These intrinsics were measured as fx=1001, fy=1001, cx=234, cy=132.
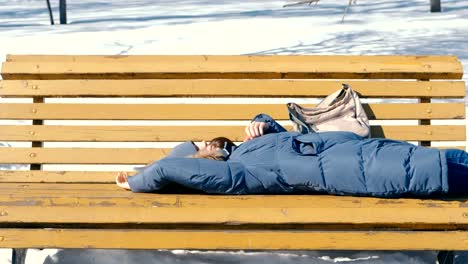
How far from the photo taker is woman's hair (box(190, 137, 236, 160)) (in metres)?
4.54

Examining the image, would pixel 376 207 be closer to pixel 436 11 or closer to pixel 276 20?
pixel 276 20

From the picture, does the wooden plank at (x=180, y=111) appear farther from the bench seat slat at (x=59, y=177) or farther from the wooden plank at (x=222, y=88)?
the bench seat slat at (x=59, y=177)

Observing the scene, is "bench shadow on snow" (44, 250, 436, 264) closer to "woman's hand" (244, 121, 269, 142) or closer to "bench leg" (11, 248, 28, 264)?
"bench leg" (11, 248, 28, 264)

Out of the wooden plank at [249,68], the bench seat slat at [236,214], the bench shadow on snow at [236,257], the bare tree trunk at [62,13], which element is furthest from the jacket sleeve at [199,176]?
the bare tree trunk at [62,13]

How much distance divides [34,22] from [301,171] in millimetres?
14988

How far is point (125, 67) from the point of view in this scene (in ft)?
17.1

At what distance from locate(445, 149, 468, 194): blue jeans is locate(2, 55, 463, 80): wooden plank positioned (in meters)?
0.95

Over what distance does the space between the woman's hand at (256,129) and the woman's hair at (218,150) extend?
0.11 metres

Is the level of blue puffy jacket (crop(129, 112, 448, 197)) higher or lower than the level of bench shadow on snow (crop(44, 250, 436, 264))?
higher

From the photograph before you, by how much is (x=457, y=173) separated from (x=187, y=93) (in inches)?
61.2

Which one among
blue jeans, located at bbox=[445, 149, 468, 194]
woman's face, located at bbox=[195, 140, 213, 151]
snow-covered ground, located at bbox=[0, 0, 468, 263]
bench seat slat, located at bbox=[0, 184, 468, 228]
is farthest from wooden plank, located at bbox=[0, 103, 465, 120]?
snow-covered ground, located at bbox=[0, 0, 468, 263]

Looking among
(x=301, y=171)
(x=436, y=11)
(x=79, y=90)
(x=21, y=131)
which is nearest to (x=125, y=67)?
(x=79, y=90)

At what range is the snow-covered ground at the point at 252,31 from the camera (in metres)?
11.8

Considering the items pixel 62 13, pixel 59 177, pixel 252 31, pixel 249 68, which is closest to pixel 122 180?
pixel 59 177
